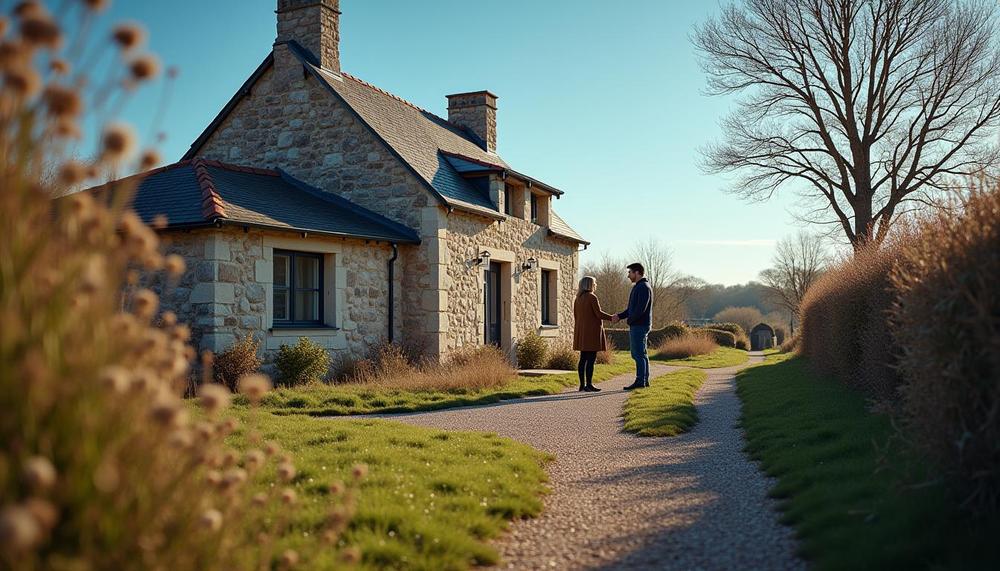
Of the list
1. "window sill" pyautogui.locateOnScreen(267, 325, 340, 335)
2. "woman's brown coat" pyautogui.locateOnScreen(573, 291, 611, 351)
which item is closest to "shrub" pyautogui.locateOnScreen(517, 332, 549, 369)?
"woman's brown coat" pyautogui.locateOnScreen(573, 291, 611, 351)

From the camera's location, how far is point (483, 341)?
17.1 m

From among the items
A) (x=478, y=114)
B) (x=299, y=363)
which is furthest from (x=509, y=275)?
(x=299, y=363)

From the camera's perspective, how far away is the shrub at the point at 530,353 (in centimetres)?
1809

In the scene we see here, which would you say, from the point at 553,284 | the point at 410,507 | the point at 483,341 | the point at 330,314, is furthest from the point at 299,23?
the point at 410,507

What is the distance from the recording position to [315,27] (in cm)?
1642

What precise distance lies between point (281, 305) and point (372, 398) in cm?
313

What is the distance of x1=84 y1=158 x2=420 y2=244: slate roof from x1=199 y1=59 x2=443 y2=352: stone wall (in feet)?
1.01

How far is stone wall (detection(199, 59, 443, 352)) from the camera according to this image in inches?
598

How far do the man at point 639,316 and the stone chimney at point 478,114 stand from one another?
1037 cm

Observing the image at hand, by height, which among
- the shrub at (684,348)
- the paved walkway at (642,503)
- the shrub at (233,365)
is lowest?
the paved walkway at (642,503)

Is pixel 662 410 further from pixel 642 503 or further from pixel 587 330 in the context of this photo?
pixel 642 503

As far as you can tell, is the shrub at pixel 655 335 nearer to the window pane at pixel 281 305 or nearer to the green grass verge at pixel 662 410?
the green grass verge at pixel 662 410

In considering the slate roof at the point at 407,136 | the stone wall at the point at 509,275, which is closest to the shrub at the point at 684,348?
the stone wall at the point at 509,275

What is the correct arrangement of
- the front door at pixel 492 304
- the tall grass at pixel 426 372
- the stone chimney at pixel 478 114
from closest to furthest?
the tall grass at pixel 426 372 < the front door at pixel 492 304 < the stone chimney at pixel 478 114
